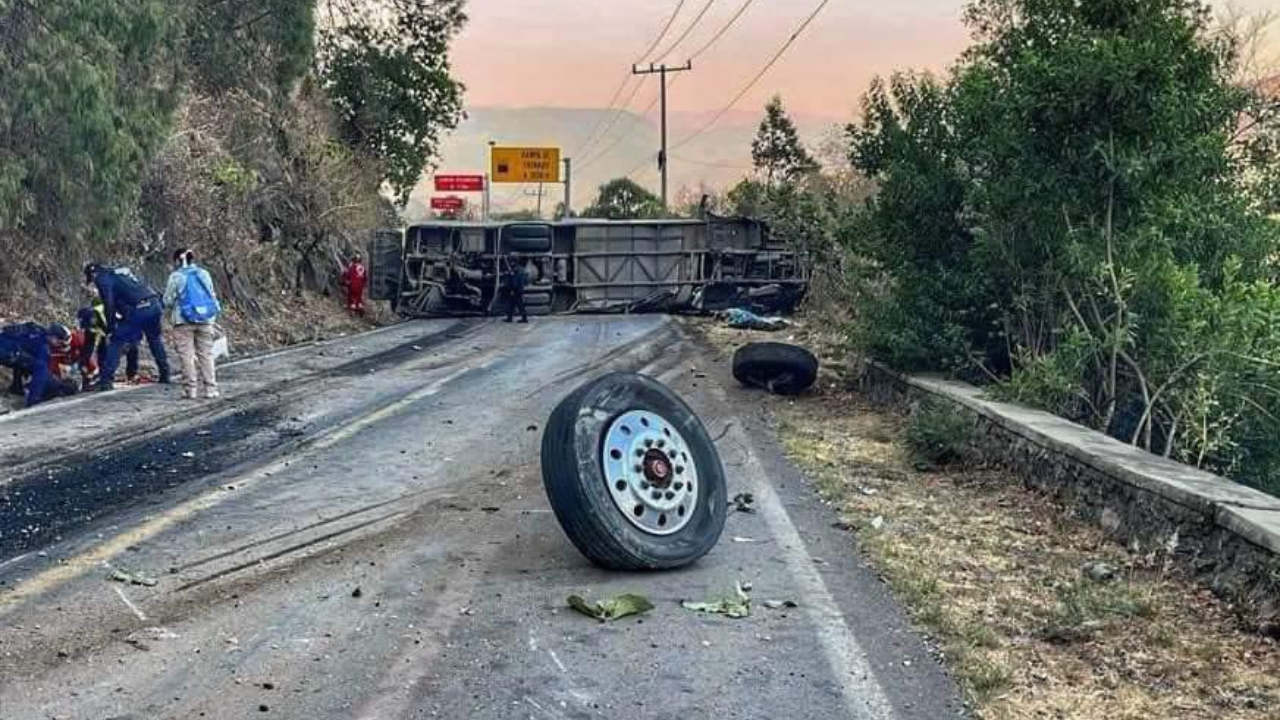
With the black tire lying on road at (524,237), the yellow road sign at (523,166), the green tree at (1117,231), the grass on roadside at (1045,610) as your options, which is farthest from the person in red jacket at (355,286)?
the yellow road sign at (523,166)

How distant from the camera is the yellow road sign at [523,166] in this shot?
60531 mm

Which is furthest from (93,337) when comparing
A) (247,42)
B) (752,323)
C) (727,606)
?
(752,323)

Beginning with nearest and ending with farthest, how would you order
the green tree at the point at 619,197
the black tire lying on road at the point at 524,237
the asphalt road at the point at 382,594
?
the asphalt road at the point at 382,594
the black tire lying on road at the point at 524,237
the green tree at the point at 619,197

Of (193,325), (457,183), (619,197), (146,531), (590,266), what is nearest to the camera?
(146,531)

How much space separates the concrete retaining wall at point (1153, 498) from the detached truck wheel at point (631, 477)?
2248 mm

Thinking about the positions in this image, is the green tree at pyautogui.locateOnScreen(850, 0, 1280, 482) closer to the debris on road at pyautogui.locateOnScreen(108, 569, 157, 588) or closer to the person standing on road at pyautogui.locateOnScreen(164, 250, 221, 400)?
the debris on road at pyautogui.locateOnScreen(108, 569, 157, 588)

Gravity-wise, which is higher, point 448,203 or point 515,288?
point 448,203

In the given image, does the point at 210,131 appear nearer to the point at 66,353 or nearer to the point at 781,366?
the point at 66,353

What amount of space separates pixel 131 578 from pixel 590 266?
23783mm

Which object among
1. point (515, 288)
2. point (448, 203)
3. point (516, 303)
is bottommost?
point (516, 303)

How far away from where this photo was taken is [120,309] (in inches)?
491

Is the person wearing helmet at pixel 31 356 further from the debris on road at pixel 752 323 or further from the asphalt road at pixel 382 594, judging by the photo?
Result: the debris on road at pixel 752 323

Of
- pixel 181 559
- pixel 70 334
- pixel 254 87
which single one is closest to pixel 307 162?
pixel 254 87

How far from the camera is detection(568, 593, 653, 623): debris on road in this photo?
4.97 metres
